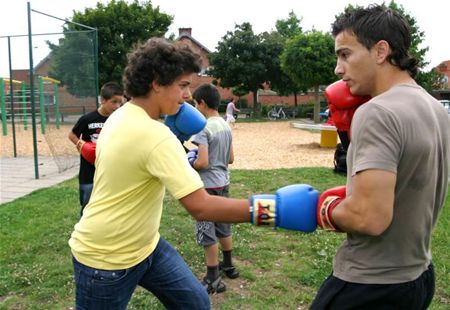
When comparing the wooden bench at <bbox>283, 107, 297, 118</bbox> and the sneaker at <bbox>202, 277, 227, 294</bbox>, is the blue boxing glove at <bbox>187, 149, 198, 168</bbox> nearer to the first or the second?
the sneaker at <bbox>202, 277, 227, 294</bbox>

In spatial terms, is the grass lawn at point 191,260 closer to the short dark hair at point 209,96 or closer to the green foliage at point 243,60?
the short dark hair at point 209,96

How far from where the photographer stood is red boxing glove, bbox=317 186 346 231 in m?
1.67

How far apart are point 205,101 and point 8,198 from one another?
4.90m

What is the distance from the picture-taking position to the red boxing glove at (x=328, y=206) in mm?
1674

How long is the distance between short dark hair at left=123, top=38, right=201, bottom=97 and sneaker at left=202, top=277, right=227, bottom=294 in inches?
86.9

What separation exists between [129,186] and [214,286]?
207 centimetres

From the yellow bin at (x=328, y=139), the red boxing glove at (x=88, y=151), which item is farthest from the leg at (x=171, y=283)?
the yellow bin at (x=328, y=139)

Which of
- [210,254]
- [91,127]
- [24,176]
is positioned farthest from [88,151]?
[24,176]

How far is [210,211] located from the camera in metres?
1.89

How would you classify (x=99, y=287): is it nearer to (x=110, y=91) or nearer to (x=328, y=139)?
(x=110, y=91)

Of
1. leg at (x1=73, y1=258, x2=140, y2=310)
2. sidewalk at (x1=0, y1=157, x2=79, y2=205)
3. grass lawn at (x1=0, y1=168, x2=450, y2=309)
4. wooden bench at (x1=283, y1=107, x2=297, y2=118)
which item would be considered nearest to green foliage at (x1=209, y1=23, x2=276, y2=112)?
wooden bench at (x1=283, y1=107, x2=297, y2=118)

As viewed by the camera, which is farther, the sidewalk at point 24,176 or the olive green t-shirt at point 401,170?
the sidewalk at point 24,176

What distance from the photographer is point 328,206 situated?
170cm

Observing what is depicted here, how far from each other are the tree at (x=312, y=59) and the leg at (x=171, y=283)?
18.9 m
